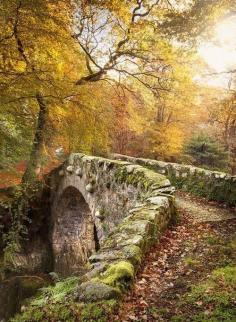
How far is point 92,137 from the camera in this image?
1065 cm

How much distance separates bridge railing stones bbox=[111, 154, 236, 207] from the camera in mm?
8953

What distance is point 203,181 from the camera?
10164mm

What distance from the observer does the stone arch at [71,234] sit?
51.0ft

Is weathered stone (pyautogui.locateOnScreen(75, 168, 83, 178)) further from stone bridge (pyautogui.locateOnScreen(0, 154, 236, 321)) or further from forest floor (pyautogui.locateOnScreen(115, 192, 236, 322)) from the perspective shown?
forest floor (pyautogui.locateOnScreen(115, 192, 236, 322))

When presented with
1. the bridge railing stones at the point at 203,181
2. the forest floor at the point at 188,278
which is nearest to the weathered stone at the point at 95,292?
the forest floor at the point at 188,278

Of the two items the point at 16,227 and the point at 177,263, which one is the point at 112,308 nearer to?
the point at 177,263

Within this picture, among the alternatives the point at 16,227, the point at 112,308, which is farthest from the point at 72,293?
the point at 16,227

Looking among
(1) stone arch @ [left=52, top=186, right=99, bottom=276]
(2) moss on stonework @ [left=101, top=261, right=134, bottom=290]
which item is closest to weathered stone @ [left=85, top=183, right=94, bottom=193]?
(1) stone arch @ [left=52, top=186, right=99, bottom=276]

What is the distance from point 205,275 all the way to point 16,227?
999 centimetres

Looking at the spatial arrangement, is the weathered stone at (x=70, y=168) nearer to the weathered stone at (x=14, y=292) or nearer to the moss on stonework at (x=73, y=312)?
the weathered stone at (x=14, y=292)

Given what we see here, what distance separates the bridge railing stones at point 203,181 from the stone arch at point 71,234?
176 inches

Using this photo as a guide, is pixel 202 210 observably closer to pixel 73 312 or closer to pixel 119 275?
pixel 119 275

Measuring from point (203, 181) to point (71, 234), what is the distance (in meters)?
7.93

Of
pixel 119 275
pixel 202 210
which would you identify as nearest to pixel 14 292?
pixel 202 210
